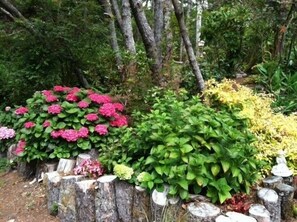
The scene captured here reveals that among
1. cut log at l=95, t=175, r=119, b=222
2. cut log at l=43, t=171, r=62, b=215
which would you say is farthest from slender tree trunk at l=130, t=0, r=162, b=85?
cut log at l=95, t=175, r=119, b=222

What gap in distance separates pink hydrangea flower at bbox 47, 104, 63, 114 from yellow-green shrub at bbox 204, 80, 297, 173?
170 cm

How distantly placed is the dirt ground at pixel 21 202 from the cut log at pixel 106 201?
611mm

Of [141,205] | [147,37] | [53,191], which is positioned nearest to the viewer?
[141,205]

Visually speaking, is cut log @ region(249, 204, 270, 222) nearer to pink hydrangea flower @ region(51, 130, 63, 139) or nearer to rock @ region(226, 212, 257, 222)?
rock @ region(226, 212, 257, 222)

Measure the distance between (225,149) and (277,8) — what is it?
465 cm

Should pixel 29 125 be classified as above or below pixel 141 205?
above

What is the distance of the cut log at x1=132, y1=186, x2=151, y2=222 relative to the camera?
9.07 feet

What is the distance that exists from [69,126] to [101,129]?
14.7 inches

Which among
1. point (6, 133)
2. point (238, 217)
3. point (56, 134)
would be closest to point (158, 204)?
point (238, 217)

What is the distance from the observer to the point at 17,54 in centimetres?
526

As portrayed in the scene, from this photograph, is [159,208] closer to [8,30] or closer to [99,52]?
[99,52]

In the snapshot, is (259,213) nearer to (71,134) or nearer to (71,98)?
(71,134)

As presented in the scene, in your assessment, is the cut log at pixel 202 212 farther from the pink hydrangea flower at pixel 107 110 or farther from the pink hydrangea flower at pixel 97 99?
the pink hydrangea flower at pixel 97 99

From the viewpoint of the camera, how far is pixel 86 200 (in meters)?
2.95
